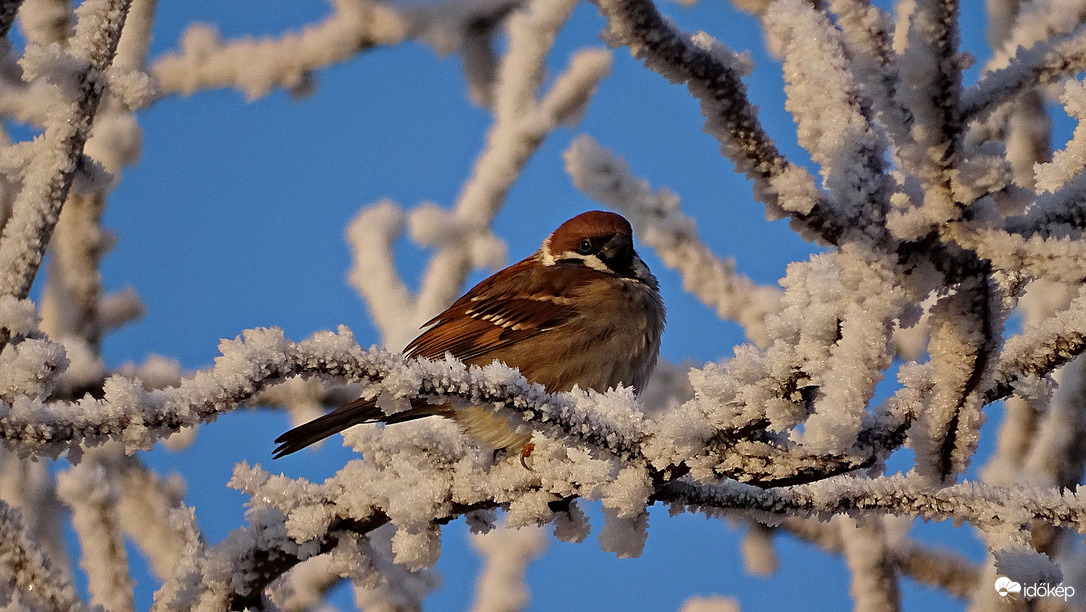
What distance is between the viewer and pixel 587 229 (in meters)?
3.88

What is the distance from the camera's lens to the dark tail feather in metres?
2.46

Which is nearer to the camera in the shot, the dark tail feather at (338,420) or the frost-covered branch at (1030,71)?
the frost-covered branch at (1030,71)

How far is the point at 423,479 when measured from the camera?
1.79 meters

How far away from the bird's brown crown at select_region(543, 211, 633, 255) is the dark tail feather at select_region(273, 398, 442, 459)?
1.35 metres

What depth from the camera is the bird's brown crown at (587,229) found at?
12.6 ft

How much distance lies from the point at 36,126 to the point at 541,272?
1743 millimetres

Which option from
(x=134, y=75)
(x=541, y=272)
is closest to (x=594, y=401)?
(x=134, y=75)

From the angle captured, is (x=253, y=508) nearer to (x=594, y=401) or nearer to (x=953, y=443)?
(x=594, y=401)

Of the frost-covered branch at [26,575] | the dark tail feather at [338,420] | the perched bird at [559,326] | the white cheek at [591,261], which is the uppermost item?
the white cheek at [591,261]

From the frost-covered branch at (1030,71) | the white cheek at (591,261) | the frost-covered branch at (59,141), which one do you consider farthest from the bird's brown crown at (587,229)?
the frost-covered branch at (1030,71)

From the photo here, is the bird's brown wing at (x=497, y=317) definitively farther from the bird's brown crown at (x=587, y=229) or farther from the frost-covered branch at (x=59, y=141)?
the frost-covered branch at (x=59, y=141)

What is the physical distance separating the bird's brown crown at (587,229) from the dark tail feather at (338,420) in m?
1.35

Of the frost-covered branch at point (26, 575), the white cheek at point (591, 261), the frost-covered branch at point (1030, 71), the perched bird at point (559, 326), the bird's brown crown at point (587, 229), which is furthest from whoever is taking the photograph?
the bird's brown crown at point (587, 229)

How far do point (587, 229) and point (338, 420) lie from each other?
153cm
